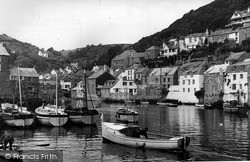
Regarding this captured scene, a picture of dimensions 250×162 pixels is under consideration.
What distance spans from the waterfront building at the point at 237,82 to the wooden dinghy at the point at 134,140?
1450 inches

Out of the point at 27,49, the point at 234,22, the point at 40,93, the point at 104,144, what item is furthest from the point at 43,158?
the point at 234,22

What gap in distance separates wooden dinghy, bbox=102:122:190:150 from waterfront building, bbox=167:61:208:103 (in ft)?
149

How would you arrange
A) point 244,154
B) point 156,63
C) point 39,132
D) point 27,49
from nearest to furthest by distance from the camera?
point 244,154
point 39,132
point 27,49
point 156,63

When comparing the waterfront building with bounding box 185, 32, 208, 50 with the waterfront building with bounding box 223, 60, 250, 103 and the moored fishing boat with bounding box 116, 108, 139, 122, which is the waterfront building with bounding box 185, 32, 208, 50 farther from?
the moored fishing boat with bounding box 116, 108, 139, 122

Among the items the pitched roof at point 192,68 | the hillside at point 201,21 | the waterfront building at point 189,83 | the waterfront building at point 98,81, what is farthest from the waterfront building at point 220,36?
the waterfront building at point 98,81

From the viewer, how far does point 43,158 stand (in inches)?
579

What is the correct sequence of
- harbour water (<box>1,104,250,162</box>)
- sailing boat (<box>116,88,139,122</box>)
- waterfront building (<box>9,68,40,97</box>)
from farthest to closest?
1. waterfront building (<box>9,68,40,97</box>)
2. sailing boat (<box>116,88,139,122</box>)
3. harbour water (<box>1,104,250,162</box>)

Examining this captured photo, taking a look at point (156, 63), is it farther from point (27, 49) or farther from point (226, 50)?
point (27, 49)

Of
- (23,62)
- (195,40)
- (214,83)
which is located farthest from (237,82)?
(23,62)

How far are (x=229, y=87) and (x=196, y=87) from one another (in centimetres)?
839

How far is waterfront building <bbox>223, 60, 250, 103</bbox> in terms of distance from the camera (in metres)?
56.9

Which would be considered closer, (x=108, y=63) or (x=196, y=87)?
(x=196, y=87)

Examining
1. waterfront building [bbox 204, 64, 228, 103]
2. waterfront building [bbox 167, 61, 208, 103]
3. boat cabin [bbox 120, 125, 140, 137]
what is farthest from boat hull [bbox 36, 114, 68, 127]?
waterfront building [bbox 167, 61, 208, 103]

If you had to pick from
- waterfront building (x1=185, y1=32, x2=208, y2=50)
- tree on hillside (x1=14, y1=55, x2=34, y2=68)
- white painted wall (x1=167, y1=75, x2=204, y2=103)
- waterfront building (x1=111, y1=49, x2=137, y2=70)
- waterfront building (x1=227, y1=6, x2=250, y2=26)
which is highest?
waterfront building (x1=227, y1=6, x2=250, y2=26)
